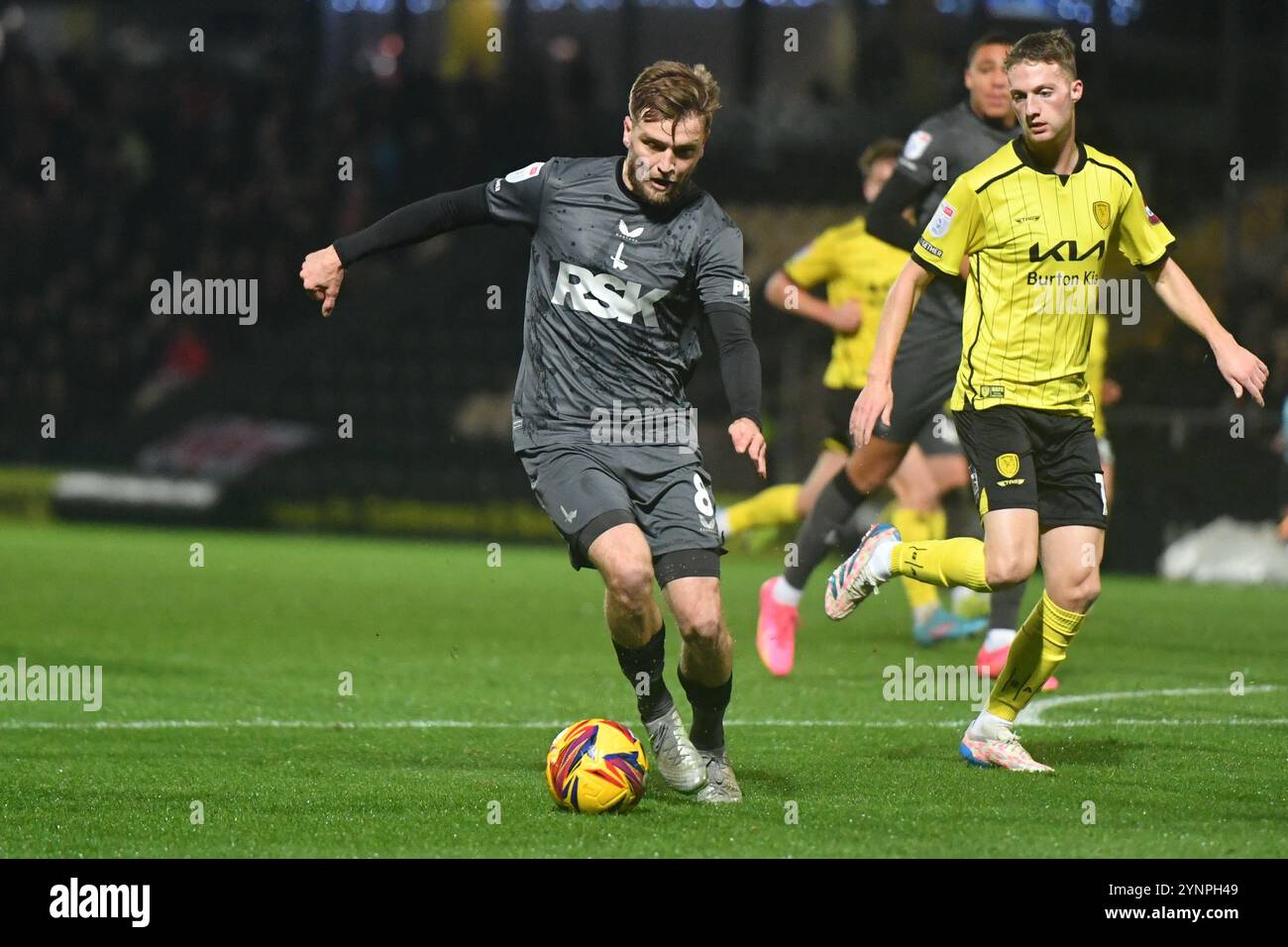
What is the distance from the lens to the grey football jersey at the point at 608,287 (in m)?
5.45

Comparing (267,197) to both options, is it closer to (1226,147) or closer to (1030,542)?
(1226,147)

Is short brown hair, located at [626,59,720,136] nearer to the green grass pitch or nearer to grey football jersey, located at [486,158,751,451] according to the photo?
grey football jersey, located at [486,158,751,451]

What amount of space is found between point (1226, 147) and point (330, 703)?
13947 mm

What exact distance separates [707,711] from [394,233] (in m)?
1.59

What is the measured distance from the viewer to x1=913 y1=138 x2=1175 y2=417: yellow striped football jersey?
571cm

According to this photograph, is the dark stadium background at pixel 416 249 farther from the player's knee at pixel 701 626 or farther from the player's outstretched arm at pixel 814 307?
the player's knee at pixel 701 626

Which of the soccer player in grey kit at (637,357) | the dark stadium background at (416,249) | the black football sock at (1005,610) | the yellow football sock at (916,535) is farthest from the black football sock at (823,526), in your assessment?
the dark stadium background at (416,249)

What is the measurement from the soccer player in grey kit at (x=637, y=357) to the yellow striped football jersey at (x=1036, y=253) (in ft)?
2.58

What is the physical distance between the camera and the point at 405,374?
19484 mm

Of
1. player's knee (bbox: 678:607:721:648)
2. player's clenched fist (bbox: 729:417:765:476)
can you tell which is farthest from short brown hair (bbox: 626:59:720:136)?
player's knee (bbox: 678:607:721:648)

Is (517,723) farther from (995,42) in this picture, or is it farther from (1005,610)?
(995,42)

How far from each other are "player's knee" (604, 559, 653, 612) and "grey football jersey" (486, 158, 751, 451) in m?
0.48

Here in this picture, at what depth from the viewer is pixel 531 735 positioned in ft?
21.8
